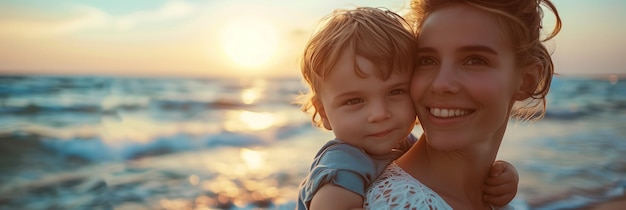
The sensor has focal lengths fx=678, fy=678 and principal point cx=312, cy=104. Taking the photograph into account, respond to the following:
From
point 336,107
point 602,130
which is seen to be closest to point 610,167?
point 602,130

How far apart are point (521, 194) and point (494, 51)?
6.44 meters

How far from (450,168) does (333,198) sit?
69 centimetres

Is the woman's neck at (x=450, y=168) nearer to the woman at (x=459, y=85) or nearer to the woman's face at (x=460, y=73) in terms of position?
the woman at (x=459, y=85)

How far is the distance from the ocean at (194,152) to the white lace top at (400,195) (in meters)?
1.22

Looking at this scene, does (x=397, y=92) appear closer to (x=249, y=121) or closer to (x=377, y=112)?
(x=377, y=112)

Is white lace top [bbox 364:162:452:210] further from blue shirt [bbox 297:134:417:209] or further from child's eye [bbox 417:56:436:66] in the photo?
child's eye [bbox 417:56:436:66]

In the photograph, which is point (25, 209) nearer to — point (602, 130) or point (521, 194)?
point (521, 194)

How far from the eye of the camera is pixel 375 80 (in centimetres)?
239

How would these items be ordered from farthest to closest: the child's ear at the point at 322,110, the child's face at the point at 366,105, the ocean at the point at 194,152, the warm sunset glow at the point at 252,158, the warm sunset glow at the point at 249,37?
the warm sunset glow at the point at 249,37, the warm sunset glow at the point at 252,158, the ocean at the point at 194,152, the child's ear at the point at 322,110, the child's face at the point at 366,105

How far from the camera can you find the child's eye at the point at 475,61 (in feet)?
8.25

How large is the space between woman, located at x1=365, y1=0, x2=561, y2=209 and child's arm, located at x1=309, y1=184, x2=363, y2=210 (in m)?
0.11

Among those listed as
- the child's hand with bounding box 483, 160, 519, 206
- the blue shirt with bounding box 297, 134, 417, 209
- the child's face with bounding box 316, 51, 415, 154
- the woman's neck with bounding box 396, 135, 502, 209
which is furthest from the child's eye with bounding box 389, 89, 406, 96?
the child's hand with bounding box 483, 160, 519, 206

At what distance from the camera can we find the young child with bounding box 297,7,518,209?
2355mm

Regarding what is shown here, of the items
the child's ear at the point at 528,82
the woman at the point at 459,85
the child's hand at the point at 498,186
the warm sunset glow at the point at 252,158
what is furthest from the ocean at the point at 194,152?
the woman at the point at 459,85
